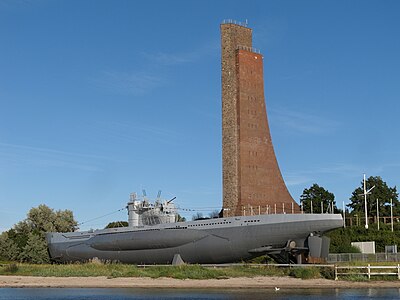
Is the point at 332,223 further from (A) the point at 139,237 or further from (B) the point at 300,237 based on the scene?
(A) the point at 139,237

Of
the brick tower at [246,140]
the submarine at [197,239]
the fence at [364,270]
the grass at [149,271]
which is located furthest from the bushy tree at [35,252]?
the fence at [364,270]

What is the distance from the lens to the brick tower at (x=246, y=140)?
3098 inches

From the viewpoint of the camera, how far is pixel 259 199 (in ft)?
259

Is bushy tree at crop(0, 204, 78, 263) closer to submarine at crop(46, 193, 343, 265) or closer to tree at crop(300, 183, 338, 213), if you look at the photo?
submarine at crop(46, 193, 343, 265)

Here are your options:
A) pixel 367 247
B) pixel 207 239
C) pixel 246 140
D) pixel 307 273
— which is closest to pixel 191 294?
pixel 307 273

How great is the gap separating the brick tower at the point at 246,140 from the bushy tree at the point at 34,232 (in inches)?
974

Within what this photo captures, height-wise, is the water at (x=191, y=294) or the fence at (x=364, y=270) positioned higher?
the fence at (x=364, y=270)

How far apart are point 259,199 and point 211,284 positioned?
118 feet

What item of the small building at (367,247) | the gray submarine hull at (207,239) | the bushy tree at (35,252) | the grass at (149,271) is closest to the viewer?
the grass at (149,271)

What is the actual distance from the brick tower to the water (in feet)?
124

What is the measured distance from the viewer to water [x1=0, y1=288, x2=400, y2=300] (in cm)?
3556

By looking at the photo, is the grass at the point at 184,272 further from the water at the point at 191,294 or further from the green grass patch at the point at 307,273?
the water at the point at 191,294

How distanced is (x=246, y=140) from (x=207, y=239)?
23660 millimetres

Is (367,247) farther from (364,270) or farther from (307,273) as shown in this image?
(307,273)
